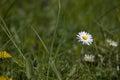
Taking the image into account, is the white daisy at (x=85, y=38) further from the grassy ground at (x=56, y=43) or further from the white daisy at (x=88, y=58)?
the white daisy at (x=88, y=58)

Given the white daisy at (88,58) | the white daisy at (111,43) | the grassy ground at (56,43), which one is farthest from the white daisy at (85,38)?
the white daisy at (111,43)

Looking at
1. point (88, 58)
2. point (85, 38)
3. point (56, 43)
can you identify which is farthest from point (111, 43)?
point (56, 43)

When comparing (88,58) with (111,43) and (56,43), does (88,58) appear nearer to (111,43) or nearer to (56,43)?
(111,43)

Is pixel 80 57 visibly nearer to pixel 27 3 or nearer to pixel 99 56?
pixel 99 56

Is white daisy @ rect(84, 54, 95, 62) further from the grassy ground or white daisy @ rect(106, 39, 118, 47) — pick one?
white daisy @ rect(106, 39, 118, 47)

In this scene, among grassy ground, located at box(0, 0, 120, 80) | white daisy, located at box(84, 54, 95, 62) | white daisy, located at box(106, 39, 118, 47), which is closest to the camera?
grassy ground, located at box(0, 0, 120, 80)

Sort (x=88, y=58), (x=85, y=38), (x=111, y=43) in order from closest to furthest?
(x=85, y=38) → (x=88, y=58) → (x=111, y=43)

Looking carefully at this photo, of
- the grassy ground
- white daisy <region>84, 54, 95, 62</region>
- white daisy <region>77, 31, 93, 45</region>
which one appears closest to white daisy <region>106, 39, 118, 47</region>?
the grassy ground

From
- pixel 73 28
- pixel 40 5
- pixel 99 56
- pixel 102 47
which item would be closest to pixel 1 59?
pixel 99 56
